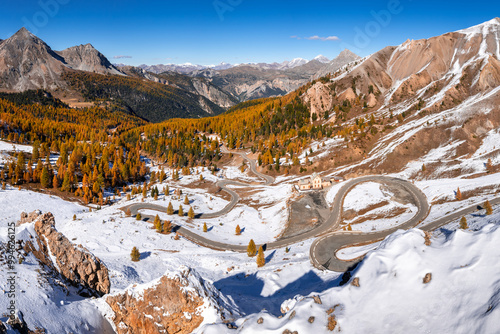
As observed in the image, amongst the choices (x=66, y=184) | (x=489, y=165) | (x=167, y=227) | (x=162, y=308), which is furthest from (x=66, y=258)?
(x=489, y=165)

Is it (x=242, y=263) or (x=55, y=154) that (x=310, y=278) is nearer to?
(x=242, y=263)

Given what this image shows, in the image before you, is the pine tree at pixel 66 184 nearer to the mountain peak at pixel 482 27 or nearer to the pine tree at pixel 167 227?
the pine tree at pixel 167 227

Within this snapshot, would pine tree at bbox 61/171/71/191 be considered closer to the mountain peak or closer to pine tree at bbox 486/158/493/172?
pine tree at bbox 486/158/493/172

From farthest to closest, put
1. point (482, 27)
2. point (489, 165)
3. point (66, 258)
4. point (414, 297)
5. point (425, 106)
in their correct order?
1. point (482, 27)
2. point (425, 106)
3. point (489, 165)
4. point (66, 258)
5. point (414, 297)

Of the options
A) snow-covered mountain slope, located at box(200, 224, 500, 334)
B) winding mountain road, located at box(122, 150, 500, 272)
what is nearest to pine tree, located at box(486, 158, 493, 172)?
winding mountain road, located at box(122, 150, 500, 272)

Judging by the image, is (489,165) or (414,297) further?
(489,165)

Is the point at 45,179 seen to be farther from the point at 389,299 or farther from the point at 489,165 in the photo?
the point at 489,165

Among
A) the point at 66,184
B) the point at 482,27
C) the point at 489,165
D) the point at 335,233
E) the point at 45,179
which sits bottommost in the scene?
the point at 335,233
